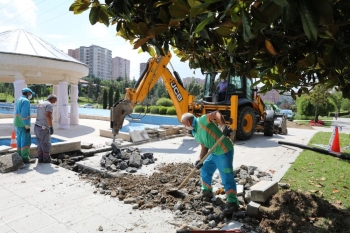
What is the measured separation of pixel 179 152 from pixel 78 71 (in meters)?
7.39

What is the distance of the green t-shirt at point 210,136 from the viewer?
3699mm

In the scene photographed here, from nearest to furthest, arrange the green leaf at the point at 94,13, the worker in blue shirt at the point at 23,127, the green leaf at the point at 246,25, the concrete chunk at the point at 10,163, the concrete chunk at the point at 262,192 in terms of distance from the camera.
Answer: the green leaf at the point at 246,25, the green leaf at the point at 94,13, the concrete chunk at the point at 262,192, the concrete chunk at the point at 10,163, the worker in blue shirt at the point at 23,127

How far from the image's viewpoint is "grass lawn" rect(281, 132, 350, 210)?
4.21 m

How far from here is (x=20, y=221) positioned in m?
3.36

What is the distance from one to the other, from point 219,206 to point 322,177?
2.60 m

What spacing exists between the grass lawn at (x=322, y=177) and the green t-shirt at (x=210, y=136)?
177 centimetres

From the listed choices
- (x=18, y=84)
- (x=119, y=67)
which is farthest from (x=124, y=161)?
(x=119, y=67)

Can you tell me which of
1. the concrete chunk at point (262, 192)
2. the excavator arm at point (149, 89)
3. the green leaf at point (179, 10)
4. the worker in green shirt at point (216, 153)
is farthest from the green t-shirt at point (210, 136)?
the excavator arm at point (149, 89)

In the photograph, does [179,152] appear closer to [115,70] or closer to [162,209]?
[162,209]

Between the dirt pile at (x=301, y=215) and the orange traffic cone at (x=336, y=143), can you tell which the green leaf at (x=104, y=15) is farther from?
the orange traffic cone at (x=336, y=143)

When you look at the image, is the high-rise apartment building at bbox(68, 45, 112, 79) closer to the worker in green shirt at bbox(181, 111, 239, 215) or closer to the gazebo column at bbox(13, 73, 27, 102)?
the gazebo column at bbox(13, 73, 27, 102)

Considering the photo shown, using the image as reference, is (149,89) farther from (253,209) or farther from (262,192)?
(253,209)

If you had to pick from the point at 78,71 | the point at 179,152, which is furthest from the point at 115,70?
the point at 179,152

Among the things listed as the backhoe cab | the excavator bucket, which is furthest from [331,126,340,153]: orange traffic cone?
the excavator bucket
